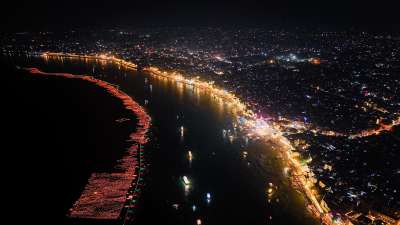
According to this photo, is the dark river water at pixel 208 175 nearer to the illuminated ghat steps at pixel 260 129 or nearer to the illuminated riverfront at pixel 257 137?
the illuminated riverfront at pixel 257 137

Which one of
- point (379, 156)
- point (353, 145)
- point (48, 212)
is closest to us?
point (48, 212)

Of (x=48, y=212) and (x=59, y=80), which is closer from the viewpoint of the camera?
(x=48, y=212)

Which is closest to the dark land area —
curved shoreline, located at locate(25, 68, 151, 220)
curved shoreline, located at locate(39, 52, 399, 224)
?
curved shoreline, located at locate(25, 68, 151, 220)

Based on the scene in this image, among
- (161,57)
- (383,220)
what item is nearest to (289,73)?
(161,57)

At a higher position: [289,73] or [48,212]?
[289,73]

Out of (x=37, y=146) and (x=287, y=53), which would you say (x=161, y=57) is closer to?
(x=287, y=53)

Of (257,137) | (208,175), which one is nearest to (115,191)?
(208,175)

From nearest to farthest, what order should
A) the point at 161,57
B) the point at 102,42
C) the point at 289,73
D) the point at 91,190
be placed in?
the point at 91,190
the point at 289,73
the point at 161,57
the point at 102,42
